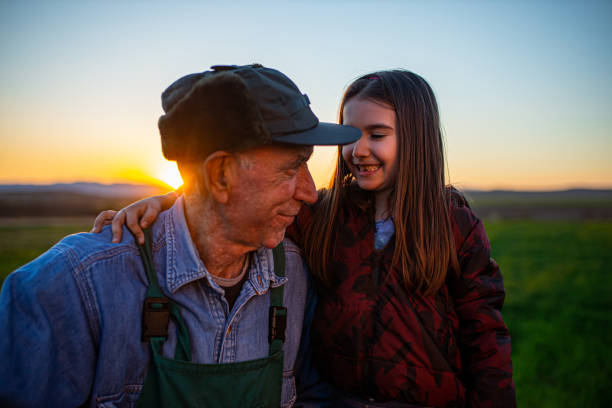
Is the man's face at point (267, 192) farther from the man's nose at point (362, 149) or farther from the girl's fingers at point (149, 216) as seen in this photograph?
the man's nose at point (362, 149)

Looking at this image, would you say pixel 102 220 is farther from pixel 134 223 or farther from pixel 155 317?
pixel 155 317

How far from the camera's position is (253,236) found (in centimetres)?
215

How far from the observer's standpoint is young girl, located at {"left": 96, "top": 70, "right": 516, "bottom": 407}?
2.29m

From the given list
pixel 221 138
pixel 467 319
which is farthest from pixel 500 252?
pixel 221 138

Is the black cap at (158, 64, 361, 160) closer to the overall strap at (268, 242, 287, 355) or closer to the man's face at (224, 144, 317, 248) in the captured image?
the man's face at (224, 144, 317, 248)

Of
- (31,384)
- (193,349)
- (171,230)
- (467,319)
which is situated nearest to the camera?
(31,384)

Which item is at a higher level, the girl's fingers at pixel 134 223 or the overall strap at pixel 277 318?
the girl's fingers at pixel 134 223

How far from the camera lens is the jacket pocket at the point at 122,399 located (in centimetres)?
180

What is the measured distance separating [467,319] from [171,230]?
1862 millimetres

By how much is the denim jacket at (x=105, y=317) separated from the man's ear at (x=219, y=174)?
0.28 metres

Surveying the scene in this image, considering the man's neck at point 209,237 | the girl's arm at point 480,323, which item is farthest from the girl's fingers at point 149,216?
the girl's arm at point 480,323

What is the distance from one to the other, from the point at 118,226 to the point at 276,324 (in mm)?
1019

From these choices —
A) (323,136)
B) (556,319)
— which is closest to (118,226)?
(323,136)

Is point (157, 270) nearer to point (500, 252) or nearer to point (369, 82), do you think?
point (369, 82)
